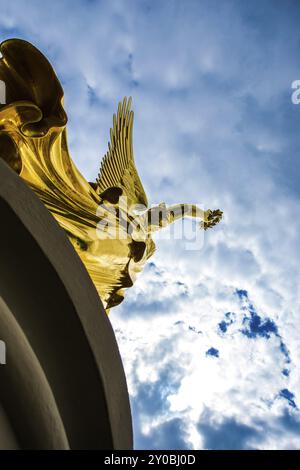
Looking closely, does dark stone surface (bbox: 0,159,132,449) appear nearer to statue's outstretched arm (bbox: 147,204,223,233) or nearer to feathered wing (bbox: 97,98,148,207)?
statue's outstretched arm (bbox: 147,204,223,233)

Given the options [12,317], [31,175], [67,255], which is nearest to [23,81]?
[31,175]

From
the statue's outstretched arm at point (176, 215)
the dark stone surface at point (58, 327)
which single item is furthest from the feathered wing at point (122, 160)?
the dark stone surface at point (58, 327)

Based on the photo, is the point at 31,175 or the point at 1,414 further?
the point at 31,175

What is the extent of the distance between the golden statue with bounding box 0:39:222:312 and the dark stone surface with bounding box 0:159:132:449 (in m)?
0.93

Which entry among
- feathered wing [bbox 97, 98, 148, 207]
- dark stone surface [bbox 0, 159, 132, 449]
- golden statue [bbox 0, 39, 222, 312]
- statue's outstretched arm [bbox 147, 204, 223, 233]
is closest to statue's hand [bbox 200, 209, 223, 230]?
statue's outstretched arm [bbox 147, 204, 223, 233]

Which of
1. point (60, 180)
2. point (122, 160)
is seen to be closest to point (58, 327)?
point (60, 180)

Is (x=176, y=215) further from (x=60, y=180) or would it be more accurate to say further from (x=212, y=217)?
(x=60, y=180)

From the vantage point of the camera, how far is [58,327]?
195cm

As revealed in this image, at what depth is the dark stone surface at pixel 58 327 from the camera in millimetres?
1890

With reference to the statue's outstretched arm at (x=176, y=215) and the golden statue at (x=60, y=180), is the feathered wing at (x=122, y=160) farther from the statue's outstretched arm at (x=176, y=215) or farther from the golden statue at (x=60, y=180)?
the golden statue at (x=60, y=180)

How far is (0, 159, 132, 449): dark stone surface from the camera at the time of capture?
74.4 inches
